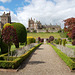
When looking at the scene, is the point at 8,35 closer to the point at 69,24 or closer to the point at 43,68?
the point at 43,68

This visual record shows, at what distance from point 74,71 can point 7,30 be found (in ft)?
16.8

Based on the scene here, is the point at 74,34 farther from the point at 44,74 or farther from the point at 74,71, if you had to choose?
the point at 44,74

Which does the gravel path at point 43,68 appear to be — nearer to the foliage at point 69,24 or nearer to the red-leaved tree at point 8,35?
the red-leaved tree at point 8,35

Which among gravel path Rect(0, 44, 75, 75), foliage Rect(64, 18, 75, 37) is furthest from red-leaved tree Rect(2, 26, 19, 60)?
foliage Rect(64, 18, 75, 37)

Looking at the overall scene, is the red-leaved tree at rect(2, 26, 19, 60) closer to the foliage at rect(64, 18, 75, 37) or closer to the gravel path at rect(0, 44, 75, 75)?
the gravel path at rect(0, 44, 75, 75)

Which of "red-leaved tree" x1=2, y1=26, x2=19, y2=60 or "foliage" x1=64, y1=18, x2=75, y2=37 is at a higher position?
"foliage" x1=64, y1=18, x2=75, y2=37

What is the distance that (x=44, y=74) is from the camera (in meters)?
5.28

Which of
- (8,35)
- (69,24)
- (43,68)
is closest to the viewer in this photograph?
(43,68)

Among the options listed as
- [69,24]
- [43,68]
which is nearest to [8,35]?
[43,68]

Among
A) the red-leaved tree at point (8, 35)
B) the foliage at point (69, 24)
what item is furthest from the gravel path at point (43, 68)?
the foliage at point (69, 24)

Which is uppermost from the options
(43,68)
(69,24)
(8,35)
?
(69,24)

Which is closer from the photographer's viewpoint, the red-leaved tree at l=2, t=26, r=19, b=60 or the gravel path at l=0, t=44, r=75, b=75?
the gravel path at l=0, t=44, r=75, b=75

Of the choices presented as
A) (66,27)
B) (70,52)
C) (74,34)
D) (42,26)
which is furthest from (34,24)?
(70,52)

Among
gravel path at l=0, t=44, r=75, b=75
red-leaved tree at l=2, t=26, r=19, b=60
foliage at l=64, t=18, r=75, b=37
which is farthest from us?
foliage at l=64, t=18, r=75, b=37
